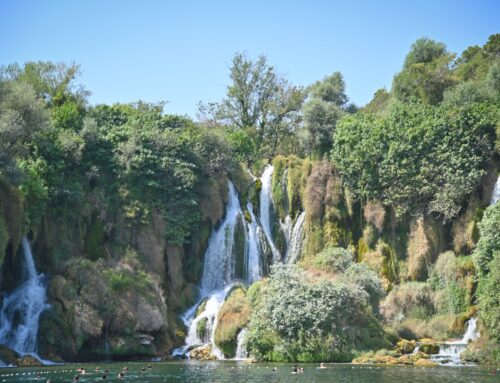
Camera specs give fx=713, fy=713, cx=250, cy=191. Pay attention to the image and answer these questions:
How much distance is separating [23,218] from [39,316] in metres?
6.16

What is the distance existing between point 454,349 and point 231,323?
535 inches

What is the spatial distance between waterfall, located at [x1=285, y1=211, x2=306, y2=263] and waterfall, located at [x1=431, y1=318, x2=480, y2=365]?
15513 mm

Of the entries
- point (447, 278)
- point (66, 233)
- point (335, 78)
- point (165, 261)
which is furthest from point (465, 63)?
point (66, 233)

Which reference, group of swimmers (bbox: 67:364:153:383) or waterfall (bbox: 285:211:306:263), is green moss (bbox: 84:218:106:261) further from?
waterfall (bbox: 285:211:306:263)

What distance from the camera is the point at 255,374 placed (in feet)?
113

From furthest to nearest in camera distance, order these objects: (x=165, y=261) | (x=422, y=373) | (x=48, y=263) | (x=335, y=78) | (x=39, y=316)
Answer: (x=335, y=78) → (x=165, y=261) → (x=48, y=263) → (x=39, y=316) → (x=422, y=373)

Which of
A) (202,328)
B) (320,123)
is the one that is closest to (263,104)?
(320,123)

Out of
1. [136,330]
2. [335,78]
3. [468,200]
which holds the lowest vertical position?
[136,330]

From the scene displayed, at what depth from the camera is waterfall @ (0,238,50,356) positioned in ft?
137

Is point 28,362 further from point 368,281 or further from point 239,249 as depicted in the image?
point 368,281

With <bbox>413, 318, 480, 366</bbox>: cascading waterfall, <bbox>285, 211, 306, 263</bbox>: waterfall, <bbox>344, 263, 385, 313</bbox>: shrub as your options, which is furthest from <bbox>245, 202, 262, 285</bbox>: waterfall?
<bbox>413, 318, 480, 366</bbox>: cascading waterfall

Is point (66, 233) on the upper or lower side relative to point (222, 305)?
upper

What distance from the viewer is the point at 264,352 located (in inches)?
1684

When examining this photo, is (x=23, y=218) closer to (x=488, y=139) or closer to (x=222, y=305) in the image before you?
(x=222, y=305)
